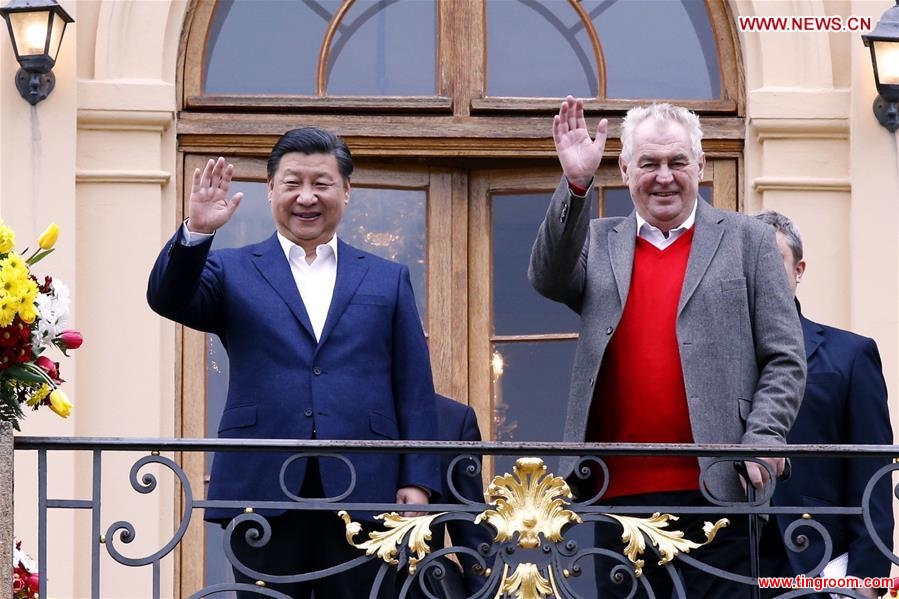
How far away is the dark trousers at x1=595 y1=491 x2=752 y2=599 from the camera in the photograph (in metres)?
5.91

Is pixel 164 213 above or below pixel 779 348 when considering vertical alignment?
above

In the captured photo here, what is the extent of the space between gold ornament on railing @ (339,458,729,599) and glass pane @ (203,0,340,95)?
287 cm

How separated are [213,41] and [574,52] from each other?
1.45 meters

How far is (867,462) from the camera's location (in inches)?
245

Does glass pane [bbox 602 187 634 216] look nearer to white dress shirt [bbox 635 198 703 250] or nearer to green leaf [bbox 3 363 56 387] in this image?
white dress shirt [bbox 635 198 703 250]

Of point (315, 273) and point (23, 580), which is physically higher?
point (315, 273)

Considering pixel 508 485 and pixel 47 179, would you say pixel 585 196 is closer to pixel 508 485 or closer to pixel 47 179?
pixel 508 485

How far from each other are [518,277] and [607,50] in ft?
3.24

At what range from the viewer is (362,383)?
5.96 metres

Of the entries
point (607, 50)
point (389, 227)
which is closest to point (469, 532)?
point (389, 227)

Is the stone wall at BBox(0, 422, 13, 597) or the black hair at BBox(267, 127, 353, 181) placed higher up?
the black hair at BBox(267, 127, 353, 181)

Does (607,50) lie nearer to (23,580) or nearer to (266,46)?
(266,46)

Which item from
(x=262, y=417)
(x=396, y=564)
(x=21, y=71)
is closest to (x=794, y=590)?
(x=396, y=564)

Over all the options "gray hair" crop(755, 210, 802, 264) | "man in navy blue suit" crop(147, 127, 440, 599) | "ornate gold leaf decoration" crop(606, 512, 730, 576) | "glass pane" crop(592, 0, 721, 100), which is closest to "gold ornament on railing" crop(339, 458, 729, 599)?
"ornate gold leaf decoration" crop(606, 512, 730, 576)
